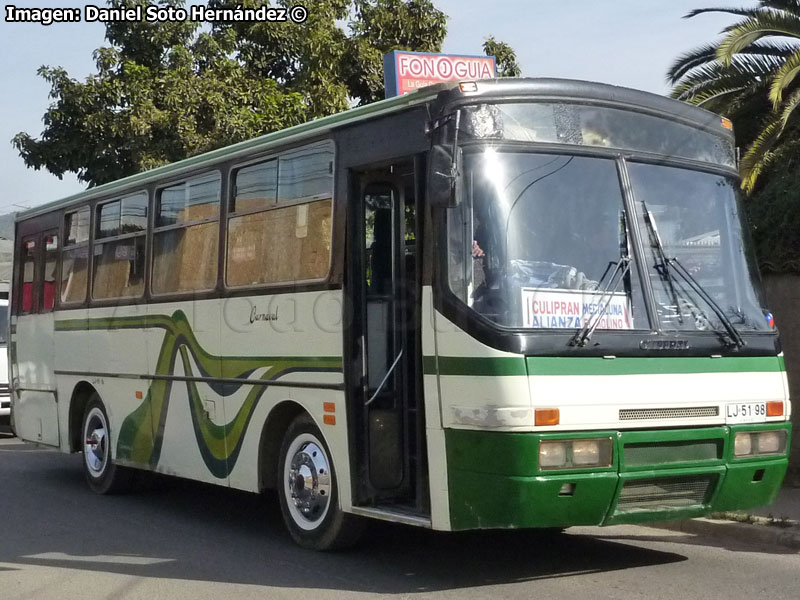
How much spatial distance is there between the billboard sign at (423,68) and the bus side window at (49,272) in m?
5.39

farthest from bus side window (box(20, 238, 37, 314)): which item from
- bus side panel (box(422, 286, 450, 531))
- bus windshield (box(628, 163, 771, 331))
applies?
bus windshield (box(628, 163, 771, 331))

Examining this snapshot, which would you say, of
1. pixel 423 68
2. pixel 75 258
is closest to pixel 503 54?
pixel 423 68

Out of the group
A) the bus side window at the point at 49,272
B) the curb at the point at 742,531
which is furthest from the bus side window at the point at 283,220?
A: the bus side window at the point at 49,272

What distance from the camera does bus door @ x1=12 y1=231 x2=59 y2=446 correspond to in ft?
42.4

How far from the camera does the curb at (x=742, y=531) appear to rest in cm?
852

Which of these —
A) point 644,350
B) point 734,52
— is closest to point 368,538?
point 644,350

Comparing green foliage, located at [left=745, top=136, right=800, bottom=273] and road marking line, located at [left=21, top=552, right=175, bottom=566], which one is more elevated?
green foliage, located at [left=745, top=136, right=800, bottom=273]

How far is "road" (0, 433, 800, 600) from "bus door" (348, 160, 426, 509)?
658mm

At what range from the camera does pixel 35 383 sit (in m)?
13.3

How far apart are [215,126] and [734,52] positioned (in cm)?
841

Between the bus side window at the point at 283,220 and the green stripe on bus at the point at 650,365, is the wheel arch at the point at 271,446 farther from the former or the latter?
the green stripe on bus at the point at 650,365

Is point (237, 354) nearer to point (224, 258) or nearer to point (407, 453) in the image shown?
point (224, 258)

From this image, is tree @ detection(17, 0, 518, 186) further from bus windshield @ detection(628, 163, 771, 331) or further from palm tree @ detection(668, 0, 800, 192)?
bus windshield @ detection(628, 163, 771, 331)

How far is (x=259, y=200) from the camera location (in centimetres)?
920
